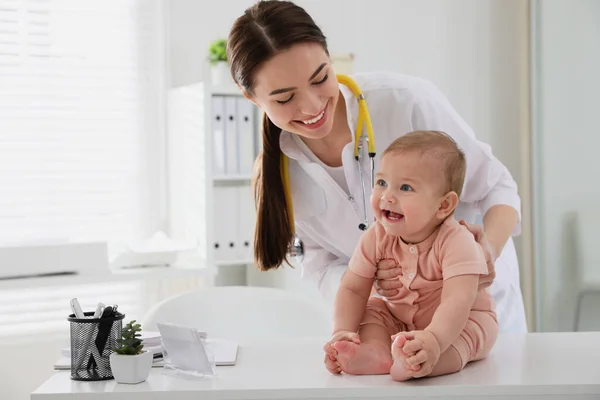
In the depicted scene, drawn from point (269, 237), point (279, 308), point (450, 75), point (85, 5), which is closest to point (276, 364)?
point (269, 237)

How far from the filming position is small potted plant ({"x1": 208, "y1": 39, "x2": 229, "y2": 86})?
2.94 meters

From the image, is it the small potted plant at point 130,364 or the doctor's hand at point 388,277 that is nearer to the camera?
the small potted plant at point 130,364

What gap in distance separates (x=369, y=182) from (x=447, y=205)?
59 centimetres

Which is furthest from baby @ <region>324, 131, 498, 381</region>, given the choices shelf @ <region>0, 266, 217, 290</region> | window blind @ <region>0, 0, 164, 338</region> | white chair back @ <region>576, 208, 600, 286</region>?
window blind @ <region>0, 0, 164, 338</region>

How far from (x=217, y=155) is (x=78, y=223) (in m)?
0.65

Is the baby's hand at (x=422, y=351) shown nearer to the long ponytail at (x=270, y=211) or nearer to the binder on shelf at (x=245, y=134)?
the long ponytail at (x=270, y=211)

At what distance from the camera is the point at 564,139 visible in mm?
3123

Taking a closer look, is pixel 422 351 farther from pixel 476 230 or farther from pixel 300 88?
pixel 300 88

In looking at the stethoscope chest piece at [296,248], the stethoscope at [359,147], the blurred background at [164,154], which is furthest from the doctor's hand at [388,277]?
the blurred background at [164,154]

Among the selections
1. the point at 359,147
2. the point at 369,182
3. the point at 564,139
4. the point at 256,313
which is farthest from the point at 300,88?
the point at 564,139

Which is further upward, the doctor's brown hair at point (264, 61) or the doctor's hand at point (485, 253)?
the doctor's brown hair at point (264, 61)

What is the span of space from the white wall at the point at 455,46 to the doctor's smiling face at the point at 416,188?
232 cm

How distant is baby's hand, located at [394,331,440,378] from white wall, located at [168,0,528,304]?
2493 millimetres

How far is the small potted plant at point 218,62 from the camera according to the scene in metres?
2.94
